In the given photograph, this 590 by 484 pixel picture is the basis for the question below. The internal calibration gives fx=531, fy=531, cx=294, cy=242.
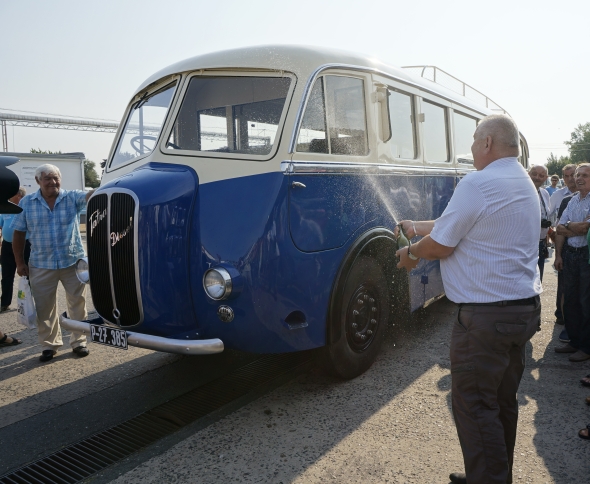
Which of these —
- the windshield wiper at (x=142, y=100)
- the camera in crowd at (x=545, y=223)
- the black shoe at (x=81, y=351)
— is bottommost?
the black shoe at (x=81, y=351)

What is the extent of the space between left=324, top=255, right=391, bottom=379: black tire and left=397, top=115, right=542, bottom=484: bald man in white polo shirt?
1.56 meters

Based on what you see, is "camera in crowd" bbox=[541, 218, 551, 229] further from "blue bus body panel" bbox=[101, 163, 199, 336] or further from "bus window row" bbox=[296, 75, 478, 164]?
"blue bus body panel" bbox=[101, 163, 199, 336]

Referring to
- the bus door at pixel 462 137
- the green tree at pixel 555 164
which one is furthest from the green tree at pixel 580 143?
the bus door at pixel 462 137

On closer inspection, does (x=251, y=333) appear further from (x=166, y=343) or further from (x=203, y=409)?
(x=203, y=409)

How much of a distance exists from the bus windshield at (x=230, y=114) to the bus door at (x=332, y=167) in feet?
0.90

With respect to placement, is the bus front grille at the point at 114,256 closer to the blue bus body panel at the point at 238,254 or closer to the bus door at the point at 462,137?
the blue bus body panel at the point at 238,254

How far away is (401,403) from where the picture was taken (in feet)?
13.0

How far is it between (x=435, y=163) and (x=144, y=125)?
9.80 feet

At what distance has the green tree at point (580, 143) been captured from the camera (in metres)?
87.6

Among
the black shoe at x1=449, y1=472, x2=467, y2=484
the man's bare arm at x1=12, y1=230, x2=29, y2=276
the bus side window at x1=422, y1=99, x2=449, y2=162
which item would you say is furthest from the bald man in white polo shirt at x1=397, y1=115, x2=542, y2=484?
the man's bare arm at x1=12, y1=230, x2=29, y2=276

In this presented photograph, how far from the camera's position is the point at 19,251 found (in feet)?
17.4

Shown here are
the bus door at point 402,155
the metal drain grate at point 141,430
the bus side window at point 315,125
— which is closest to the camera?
the metal drain grate at point 141,430

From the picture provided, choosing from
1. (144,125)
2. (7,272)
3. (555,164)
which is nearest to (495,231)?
(144,125)

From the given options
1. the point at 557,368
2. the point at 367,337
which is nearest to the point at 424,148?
the point at 367,337
